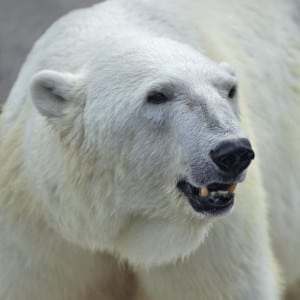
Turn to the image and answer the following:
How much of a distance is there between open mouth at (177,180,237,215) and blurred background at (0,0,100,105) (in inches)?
112

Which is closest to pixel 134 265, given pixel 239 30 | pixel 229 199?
pixel 229 199

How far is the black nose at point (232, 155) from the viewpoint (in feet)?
8.10

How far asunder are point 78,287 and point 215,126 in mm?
800

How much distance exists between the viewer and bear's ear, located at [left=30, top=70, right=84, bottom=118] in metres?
2.74

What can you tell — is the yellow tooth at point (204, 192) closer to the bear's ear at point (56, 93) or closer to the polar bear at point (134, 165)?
the polar bear at point (134, 165)

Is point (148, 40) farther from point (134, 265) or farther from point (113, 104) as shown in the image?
point (134, 265)

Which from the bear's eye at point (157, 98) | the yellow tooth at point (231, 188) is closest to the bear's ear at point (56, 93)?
the bear's eye at point (157, 98)

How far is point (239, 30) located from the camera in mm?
3500

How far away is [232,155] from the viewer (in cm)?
247

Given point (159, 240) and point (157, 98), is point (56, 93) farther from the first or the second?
point (159, 240)

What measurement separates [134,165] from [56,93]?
0.29 meters

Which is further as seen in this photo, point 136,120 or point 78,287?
point 78,287

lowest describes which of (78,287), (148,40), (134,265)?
(78,287)

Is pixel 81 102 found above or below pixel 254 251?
above
